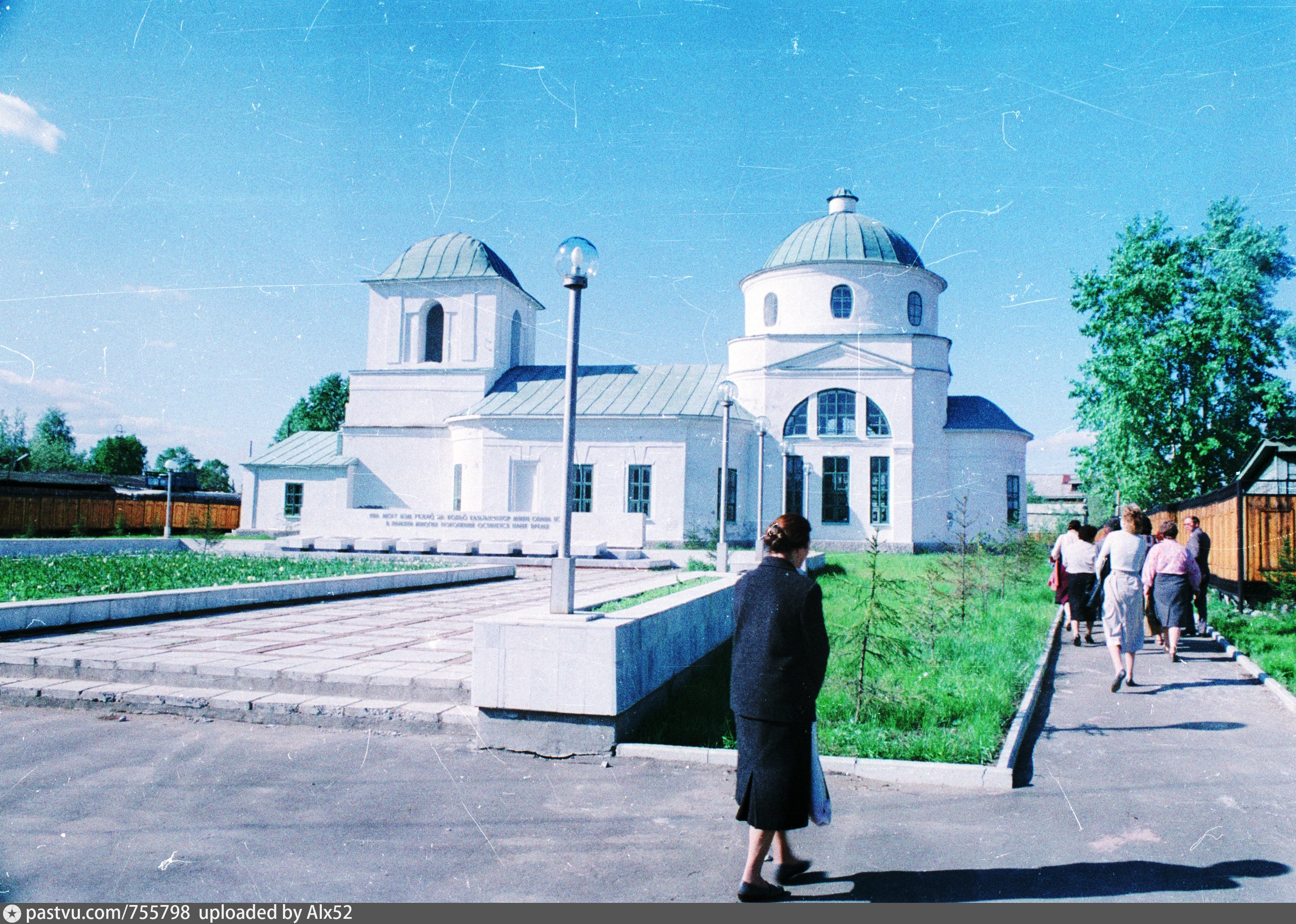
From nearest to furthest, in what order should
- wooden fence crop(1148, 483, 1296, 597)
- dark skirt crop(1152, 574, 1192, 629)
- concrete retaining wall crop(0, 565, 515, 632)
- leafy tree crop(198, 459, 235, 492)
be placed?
concrete retaining wall crop(0, 565, 515, 632)
dark skirt crop(1152, 574, 1192, 629)
wooden fence crop(1148, 483, 1296, 597)
leafy tree crop(198, 459, 235, 492)

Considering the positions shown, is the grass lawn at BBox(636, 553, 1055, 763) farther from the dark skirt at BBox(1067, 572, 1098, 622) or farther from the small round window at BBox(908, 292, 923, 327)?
the small round window at BBox(908, 292, 923, 327)

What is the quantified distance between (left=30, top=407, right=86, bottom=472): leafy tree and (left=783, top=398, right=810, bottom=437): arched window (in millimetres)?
54448

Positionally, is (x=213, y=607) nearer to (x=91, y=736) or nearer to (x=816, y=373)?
(x=91, y=736)

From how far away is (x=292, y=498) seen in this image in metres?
35.6

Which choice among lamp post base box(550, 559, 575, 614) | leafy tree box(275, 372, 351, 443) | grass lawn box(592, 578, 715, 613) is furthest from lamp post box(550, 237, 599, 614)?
leafy tree box(275, 372, 351, 443)

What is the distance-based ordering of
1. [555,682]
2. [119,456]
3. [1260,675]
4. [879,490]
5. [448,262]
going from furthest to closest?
[119,456] → [448,262] → [879,490] → [1260,675] → [555,682]

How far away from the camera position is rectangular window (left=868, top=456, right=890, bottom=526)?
99.1 ft

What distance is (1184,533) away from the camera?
61.3 feet

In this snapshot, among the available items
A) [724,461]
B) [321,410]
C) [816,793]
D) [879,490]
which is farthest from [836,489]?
[321,410]

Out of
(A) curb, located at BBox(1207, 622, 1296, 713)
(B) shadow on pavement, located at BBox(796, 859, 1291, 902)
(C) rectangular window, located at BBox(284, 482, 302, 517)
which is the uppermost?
(C) rectangular window, located at BBox(284, 482, 302, 517)

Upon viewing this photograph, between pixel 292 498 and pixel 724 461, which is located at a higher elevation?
pixel 724 461

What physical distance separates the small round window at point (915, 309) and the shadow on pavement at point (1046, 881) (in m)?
29.2

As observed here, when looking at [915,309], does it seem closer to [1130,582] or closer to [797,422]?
[797,422]

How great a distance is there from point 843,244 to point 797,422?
6.81 metres
